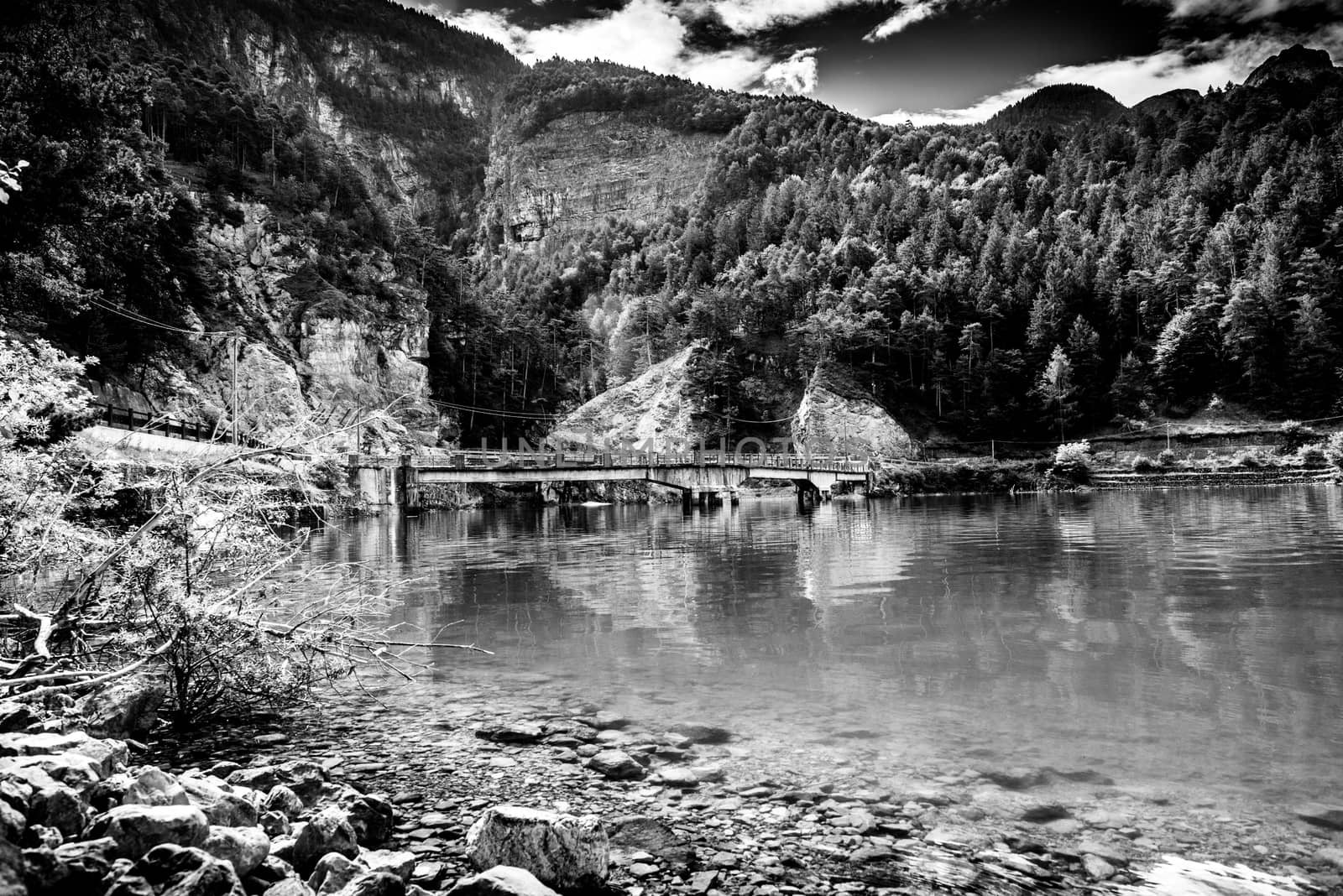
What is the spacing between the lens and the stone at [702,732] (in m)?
7.71

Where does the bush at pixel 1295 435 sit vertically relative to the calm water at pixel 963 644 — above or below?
above

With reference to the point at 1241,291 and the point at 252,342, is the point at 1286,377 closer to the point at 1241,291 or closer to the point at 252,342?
the point at 1241,291

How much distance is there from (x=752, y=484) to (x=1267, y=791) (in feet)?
292

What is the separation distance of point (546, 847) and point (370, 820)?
4.72 feet

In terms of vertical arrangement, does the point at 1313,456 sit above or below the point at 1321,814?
above

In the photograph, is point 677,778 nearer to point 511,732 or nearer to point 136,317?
point 511,732

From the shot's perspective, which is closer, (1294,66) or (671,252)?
(671,252)

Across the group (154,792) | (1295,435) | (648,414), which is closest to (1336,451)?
(1295,435)

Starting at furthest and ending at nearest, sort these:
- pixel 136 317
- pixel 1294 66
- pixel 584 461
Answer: pixel 1294 66
pixel 584 461
pixel 136 317

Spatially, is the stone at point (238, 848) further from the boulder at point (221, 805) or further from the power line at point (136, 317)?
the power line at point (136, 317)

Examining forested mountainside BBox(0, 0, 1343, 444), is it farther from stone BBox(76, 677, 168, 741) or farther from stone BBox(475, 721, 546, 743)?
stone BBox(475, 721, 546, 743)

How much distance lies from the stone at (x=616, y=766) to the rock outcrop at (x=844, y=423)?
84.7 metres

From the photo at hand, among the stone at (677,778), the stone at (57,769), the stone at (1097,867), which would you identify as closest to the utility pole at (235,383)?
the stone at (57,769)

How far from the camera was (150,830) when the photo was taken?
163 inches
